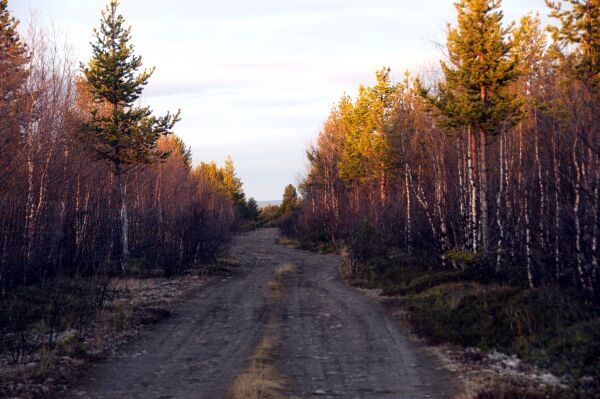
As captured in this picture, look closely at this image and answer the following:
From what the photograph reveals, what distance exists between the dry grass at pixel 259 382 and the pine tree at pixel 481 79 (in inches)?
366


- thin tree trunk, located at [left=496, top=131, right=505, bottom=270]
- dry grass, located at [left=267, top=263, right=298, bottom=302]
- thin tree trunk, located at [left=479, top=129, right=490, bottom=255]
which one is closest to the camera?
thin tree trunk, located at [left=496, top=131, right=505, bottom=270]

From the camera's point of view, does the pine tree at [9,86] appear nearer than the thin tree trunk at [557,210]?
No

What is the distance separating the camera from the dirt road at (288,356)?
27.3ft

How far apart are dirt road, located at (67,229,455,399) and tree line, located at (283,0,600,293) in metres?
4.28

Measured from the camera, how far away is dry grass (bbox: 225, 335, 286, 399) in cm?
784

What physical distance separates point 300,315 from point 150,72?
19542 mm

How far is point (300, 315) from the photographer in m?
→ 15.6

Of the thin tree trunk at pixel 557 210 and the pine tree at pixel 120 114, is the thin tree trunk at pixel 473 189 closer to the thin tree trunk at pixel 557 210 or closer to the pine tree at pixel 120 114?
the thin tree trunk at pixel 557 210

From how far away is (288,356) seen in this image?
10.6 metres

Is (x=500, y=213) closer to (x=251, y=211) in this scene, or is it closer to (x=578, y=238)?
(x=578, y=238)

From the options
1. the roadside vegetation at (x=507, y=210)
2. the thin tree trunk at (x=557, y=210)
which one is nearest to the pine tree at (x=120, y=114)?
the roadside vegetation at (x=507, y=210)

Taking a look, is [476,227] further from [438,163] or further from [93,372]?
[93,372]

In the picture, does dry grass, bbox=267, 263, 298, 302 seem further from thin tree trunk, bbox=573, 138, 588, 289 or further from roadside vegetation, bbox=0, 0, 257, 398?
thin tree trunk, bbox=573, 138, 588, 289

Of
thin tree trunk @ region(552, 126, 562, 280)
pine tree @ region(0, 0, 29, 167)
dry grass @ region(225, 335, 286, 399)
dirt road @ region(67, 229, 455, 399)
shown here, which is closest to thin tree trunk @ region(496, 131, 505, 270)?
thin tree trunk @ region(552, 126, 562, 280)
